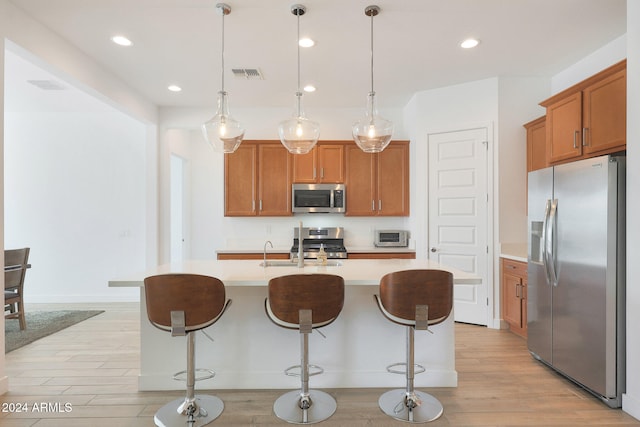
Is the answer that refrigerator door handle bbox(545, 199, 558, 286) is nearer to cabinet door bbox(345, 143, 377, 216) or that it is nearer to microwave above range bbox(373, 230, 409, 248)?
microwave above range bbox(373, 230, 409, 248)

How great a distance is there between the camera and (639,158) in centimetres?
220

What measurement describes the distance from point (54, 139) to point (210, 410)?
193 inches

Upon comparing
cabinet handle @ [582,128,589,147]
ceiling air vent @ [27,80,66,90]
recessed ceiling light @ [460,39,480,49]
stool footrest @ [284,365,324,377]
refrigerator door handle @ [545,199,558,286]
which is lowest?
stool footrest @ [284,365,324,377]

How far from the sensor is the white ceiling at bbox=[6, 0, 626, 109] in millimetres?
2631

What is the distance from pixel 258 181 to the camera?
16.2 ft

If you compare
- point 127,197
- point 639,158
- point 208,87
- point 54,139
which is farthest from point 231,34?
point 54,139

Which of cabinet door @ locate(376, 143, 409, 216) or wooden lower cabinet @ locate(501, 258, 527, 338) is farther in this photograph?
cabinet door @ locate(376, 143, 409, 216)

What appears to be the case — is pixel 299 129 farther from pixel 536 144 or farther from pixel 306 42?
pixel 536 144

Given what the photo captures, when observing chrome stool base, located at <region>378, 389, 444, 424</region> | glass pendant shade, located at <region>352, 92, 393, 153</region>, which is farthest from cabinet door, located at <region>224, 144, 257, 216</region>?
chrome stool base, located at <region>378, 389, 444, 424</region>

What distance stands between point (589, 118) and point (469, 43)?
115 centimetres

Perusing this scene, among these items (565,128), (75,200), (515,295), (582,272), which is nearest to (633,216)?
(582,272)

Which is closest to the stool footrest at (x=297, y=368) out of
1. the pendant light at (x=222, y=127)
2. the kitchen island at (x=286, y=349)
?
the kitchen island at (x=286, y=349)

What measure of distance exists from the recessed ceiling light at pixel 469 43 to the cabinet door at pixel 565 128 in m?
0.88

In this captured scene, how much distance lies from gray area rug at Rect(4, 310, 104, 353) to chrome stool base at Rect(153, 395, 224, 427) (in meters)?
2.19
